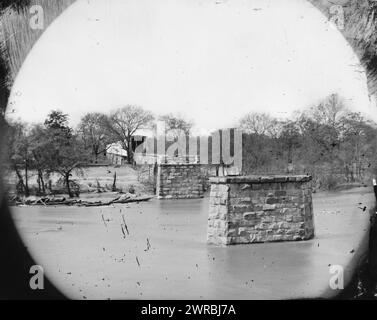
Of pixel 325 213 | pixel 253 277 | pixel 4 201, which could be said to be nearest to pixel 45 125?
pixel 4 201

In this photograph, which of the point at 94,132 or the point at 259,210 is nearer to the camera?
the point at 94,132

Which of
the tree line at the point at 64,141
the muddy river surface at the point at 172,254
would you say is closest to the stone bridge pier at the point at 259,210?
the muddy river surface at the point at 172,254

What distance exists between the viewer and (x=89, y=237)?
18.8ft

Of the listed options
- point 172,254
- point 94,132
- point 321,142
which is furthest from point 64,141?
point 321,142

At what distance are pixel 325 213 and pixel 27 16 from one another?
3.33 metres

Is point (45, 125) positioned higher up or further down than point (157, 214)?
higher up

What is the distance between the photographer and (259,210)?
6375 millimetres

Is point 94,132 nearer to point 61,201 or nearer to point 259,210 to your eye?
point 61,201

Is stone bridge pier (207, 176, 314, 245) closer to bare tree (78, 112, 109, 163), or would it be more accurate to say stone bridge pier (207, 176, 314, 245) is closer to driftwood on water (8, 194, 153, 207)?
driftwood on water (8, 194, 153, 207)

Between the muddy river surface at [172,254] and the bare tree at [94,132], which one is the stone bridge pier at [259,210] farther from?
the bare tree at [94,132]

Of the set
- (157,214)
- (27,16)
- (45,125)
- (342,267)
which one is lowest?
(342,267)

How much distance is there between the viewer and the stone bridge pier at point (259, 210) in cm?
628
